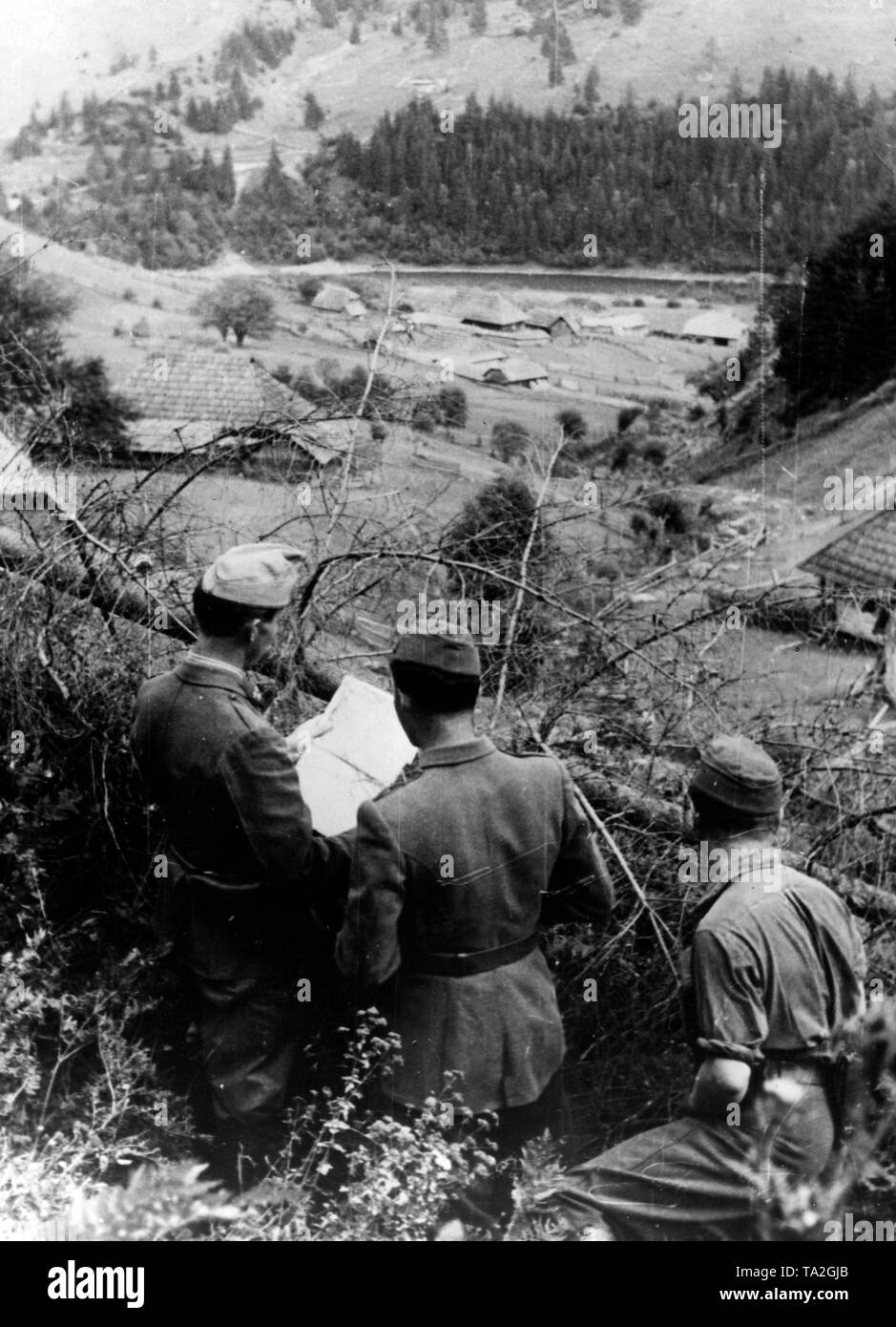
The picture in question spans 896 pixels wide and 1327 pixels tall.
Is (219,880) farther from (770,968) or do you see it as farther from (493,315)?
(493,315)

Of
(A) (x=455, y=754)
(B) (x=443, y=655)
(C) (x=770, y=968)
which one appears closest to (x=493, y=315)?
(B) (x=443, y=655)

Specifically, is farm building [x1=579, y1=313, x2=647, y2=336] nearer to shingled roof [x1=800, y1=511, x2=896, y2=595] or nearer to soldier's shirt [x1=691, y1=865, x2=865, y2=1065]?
shingled roof [x1=800, y1=511, x2=896, y2=595]

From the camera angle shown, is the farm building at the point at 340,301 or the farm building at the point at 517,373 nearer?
the farm building at the point at 517,373

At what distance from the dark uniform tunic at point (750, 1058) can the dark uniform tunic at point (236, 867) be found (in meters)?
1.08

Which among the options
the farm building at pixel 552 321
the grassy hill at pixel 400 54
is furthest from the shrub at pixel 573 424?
the grassy hill at pixel 400 54

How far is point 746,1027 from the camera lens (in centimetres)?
321

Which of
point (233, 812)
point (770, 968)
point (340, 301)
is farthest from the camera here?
point (340, 301)

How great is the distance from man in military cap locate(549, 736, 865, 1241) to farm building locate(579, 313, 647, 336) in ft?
6.19

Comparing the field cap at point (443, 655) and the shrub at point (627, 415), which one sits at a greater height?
the shrub at point (627, 415)

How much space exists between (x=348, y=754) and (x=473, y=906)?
0.65m

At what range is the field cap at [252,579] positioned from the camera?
358 centimetres

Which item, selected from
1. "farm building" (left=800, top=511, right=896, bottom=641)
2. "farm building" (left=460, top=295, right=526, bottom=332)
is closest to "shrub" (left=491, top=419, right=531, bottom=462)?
"farm building" (left=460, top=295, right=526, bottom=332)

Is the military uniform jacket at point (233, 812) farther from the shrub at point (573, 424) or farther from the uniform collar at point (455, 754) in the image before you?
the shrub at point (573, 424)
